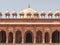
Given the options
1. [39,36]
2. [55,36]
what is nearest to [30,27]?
[39,36]

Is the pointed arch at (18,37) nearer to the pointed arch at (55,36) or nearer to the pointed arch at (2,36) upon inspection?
the pointed arch at (2,36)

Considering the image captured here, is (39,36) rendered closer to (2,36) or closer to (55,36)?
(55,36)

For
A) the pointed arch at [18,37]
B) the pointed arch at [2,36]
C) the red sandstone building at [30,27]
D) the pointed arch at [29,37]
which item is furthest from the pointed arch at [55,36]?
the pointed arch at [2,36]

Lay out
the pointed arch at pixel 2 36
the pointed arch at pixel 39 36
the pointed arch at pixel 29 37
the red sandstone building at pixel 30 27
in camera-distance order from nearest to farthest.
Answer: the red sandstone building at pixel 30 27 → the pointed arch at pixel 39 36 → the pointed arch at pixel 2 36 → the pointed arch at pixel 29 37

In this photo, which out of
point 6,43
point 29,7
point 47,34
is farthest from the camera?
point 29,7

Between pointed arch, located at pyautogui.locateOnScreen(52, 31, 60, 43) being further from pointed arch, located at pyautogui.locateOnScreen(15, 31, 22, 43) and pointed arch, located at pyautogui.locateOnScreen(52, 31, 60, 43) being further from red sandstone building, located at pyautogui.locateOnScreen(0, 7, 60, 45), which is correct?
pointed arch, located at pyautogui.locateOnScreen(15, 31, 22, 43)

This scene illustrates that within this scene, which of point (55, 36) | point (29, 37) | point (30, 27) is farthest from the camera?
point (29, 37)

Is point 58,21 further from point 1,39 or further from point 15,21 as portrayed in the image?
point 1,39

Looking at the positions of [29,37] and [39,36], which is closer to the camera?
[39,36]

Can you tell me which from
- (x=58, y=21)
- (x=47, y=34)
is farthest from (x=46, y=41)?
(x=58, y=21)

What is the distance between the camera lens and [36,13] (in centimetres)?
3272

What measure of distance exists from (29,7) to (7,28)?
9140 mm

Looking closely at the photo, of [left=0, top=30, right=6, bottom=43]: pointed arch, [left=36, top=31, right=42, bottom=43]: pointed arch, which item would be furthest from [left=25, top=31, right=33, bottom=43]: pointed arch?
[left=0, top=30, right=6, bottom=43]: pointed arch

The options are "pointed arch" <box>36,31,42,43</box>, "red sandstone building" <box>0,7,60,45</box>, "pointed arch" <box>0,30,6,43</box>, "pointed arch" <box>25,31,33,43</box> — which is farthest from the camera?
"pointed arch" <box>25,31,33,43</box>
